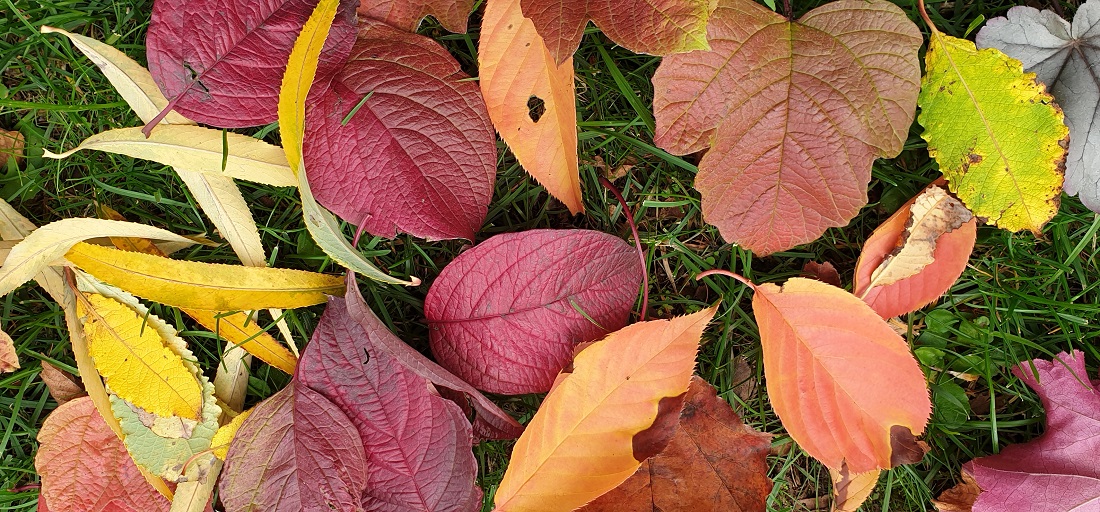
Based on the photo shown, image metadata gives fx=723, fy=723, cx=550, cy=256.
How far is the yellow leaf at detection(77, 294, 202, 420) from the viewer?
1.25 metres

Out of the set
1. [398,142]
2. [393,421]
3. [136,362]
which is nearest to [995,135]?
[398,142]

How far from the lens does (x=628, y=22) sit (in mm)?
1001

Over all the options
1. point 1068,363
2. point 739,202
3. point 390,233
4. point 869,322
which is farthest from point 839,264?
point 390,233

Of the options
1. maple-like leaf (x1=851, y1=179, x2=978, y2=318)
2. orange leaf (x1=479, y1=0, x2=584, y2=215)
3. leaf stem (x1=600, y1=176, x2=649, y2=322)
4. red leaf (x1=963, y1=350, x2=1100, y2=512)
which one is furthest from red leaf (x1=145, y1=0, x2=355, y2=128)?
red leaf (x1=963, y1=350, x2=1100, y2=512)

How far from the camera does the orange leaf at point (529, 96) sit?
1.14m

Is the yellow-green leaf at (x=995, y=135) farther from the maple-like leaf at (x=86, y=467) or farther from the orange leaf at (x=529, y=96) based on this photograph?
the maple-like leaf at (x=86, y=467)

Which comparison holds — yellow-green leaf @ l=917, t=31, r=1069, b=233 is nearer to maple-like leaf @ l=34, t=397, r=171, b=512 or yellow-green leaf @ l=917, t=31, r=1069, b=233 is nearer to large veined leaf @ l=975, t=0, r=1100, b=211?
large veined leaf @ l=975, t=0, r=1100, b=211

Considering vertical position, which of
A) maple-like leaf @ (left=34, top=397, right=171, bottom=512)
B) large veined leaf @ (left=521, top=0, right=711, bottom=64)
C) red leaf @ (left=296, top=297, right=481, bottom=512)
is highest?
large veined leaf @ (left=521, top=0, right=711, bottom=64)

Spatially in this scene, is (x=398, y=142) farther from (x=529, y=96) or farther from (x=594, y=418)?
(x=594, y=418)

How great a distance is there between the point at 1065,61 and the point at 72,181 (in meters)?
1.74

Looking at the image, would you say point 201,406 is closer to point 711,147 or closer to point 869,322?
point 711,147

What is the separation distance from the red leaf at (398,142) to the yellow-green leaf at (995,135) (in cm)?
75

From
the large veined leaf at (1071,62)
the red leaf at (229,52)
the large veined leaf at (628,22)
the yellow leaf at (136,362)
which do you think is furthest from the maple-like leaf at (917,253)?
the yellow leaf at (136,362)

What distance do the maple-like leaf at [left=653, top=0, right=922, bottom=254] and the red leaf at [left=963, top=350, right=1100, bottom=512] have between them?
20.8 inches
